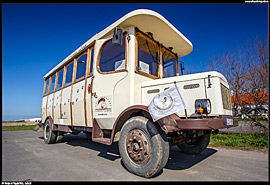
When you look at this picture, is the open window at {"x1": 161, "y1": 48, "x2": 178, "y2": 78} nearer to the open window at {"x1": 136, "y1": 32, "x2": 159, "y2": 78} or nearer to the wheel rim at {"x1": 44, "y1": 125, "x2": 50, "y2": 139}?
the open window at {"x1": 136, "y1": 32, "x2": 159, "y2": 78}

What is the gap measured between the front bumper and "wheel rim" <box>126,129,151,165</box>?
1.43 ft

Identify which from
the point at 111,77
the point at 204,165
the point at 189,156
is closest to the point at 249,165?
the point at 204,165

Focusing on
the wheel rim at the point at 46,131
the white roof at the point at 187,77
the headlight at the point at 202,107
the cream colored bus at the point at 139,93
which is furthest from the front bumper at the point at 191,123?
the wheel rim at the point at 46,131

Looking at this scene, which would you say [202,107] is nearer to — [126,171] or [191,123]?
[191,123]

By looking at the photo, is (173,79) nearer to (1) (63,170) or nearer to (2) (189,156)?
(2) (189,156)

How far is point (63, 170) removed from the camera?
3.10m

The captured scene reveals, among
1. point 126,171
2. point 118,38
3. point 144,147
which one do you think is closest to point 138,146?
point 144,147

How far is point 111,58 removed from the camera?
13.3 feet

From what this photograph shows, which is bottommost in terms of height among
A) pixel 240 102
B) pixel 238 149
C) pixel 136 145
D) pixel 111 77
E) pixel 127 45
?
pixel 238 149

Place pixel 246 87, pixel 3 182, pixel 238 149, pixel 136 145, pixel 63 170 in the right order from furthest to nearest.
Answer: pixel 246 87 → pixel 238 149 → pixel 63 170 → pixel 136 145 → pixel 3 182

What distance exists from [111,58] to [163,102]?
2.15 meters

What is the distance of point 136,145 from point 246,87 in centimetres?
662

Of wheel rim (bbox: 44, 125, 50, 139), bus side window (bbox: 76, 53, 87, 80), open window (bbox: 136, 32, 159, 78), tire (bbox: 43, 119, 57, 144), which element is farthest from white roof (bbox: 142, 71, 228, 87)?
wheel rim (bbox: 44, 125, 50, 139)

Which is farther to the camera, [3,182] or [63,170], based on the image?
[63,170]
